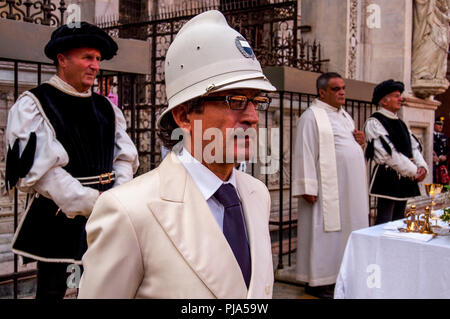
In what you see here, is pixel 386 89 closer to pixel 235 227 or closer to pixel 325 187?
pixel 325 187

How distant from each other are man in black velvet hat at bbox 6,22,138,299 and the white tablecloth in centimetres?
180

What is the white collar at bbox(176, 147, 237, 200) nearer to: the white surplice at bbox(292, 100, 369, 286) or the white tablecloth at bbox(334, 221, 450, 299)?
the white tablecloth at bbox(334, 221, 450, 299)

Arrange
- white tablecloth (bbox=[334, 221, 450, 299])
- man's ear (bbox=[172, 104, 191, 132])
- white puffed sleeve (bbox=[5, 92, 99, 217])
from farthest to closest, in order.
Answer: white tablecloth (bbox=[334, 221, 450, 299])
white puffed sleeve (bbox=[5, 92, 99, 217])
man's ear (bbox=[172, 104, 191, 132])

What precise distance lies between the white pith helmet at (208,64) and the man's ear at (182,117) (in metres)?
0.06

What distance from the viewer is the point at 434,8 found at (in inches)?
349

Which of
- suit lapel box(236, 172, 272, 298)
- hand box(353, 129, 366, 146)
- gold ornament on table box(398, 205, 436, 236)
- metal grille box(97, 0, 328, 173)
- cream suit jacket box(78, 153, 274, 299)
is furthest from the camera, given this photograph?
metal grille box(97, 0, 328, 173)

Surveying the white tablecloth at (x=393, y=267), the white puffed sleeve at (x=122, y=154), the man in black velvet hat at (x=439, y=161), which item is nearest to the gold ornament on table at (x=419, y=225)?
the white tablecloth at (x=393, y=267)

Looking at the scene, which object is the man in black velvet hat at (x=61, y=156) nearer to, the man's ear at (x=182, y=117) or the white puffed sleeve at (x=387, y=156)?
the man's ear at (x=182, y=117)

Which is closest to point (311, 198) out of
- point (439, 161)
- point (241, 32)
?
point (241, 32)

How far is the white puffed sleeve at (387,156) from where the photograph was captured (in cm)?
569

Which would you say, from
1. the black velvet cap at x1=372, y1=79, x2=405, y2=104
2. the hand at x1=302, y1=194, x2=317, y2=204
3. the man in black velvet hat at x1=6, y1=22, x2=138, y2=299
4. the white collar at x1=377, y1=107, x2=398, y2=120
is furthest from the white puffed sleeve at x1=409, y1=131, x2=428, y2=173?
the man in black velvet hat at x1=6, y1=22, x2=138, y2=299

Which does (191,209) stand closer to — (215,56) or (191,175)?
(191,175)

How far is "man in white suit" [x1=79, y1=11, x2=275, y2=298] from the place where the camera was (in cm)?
128

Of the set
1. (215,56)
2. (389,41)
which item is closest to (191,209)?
(215,56)
